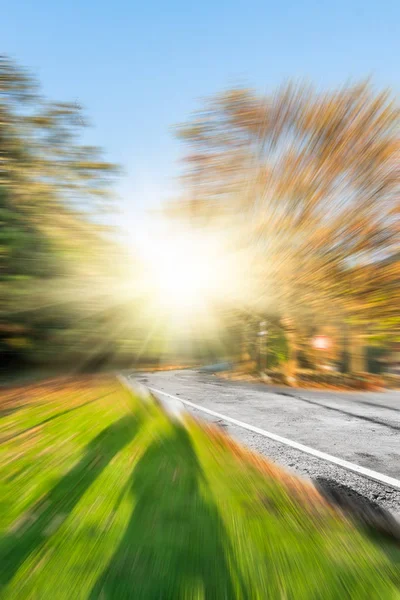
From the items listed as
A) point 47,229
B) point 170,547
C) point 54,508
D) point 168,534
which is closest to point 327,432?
point 168,534

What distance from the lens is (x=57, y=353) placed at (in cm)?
1541

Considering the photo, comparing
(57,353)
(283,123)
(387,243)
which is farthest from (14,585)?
(57,353)

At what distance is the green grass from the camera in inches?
76.5

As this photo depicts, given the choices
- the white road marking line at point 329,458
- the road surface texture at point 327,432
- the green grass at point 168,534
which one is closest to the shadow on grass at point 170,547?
the green grass at point 168,534

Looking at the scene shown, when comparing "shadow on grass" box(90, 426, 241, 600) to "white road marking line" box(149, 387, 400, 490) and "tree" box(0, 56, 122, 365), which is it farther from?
"tree" box(0, 56, 122, 365)

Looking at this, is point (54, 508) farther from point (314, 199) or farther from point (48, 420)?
point (314, 199)

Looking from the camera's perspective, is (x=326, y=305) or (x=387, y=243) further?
(x=326, y=305)

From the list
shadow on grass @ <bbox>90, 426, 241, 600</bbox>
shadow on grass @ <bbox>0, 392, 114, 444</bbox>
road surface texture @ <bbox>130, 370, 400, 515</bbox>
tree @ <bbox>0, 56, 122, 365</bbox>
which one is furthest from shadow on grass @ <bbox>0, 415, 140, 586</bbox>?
tree @ <bbox>0, 56, 122, 365</bbox>

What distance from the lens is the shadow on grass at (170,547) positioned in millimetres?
1918

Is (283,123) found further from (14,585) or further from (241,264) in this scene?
(14,585)

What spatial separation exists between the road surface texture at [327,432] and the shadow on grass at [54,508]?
1.51 meters

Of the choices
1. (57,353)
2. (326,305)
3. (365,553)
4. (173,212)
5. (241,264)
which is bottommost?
(365,553)

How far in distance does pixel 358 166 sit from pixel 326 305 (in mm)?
4271

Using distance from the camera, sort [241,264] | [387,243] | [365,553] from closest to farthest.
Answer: [365,553] < [387,243] < [241,264]
